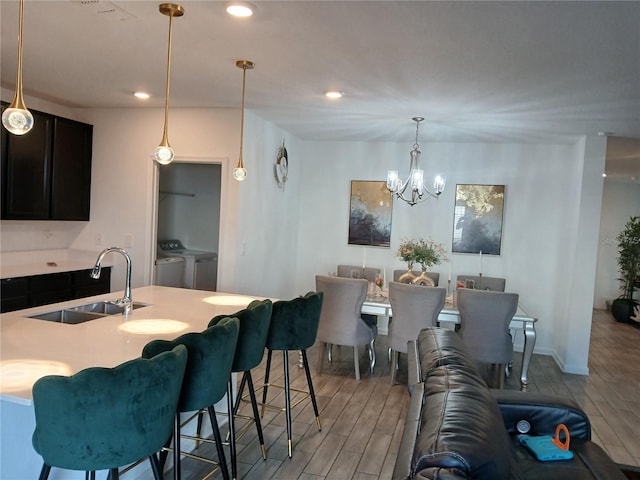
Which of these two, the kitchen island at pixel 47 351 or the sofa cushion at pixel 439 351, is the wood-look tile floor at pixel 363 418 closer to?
the kitchen island at pixel 47 351

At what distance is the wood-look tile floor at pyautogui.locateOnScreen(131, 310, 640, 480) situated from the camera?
293cm

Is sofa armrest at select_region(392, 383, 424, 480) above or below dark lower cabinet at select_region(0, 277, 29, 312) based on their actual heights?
above

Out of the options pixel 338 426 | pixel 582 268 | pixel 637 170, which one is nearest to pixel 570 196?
pixel 582 268

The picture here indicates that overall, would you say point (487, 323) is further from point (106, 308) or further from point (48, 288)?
point (48, 288)

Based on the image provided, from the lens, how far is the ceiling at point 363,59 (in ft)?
7.95

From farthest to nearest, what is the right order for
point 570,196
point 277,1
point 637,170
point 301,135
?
point 637,170 < point 301,135 < point 570,196 < point 277,1

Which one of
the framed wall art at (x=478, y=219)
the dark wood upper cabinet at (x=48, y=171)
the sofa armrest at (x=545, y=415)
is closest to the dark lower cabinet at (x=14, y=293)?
the dark wood upper cabinet at (x=48, y=171)

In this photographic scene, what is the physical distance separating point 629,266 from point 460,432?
8700 millimetres

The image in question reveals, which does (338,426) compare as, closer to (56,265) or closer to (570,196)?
(56,265)

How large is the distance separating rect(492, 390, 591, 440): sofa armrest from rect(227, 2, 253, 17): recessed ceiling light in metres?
2.37

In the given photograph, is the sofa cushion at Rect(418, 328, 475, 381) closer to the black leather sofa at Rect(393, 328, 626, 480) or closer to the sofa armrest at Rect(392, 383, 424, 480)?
the black leather sofa at Rect(393, 328, 626, 480)

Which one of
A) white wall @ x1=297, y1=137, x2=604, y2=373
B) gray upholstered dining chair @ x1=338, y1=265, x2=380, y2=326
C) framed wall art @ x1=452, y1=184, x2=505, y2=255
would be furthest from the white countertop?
framed wall art @ x1=452, y1=184, x2=505, y2=255

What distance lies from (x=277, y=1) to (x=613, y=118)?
133 inches

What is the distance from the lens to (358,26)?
256 centimetres
